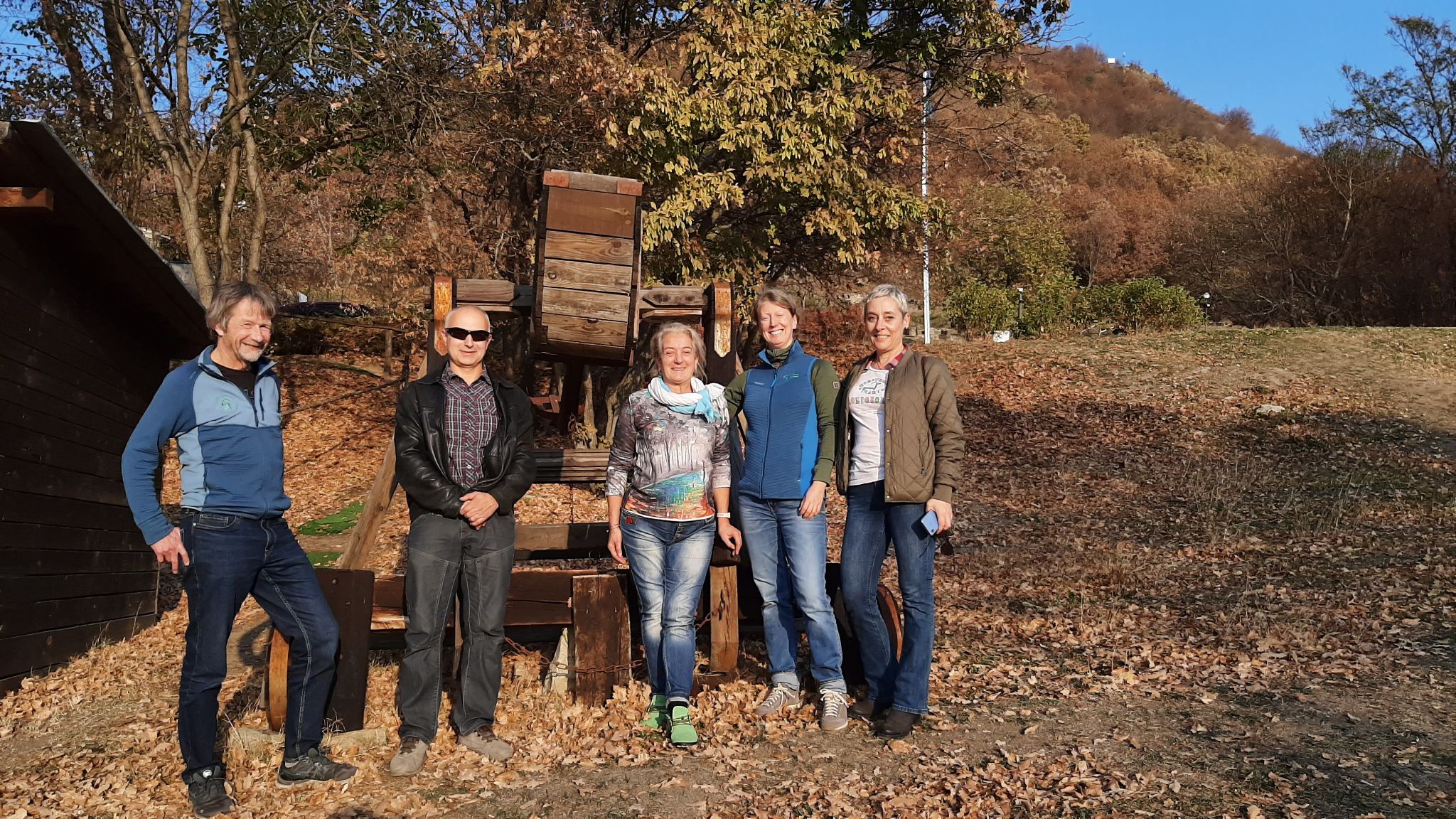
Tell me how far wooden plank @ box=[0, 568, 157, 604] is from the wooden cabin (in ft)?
0.04

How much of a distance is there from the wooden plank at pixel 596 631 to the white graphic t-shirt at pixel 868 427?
1.47 meters

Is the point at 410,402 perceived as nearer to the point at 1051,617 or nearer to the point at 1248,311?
the point at 1051,617

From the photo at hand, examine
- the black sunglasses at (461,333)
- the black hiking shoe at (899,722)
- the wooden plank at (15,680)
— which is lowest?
the wooden plank at (15,680)

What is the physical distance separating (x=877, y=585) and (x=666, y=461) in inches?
49.5

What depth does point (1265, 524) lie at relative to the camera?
35.0ft

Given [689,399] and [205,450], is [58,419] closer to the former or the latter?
[205,450]

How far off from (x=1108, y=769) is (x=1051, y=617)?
3.08 meters

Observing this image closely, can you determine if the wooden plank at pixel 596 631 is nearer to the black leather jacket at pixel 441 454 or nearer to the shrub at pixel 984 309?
the black leather jacket at pixel 441 454

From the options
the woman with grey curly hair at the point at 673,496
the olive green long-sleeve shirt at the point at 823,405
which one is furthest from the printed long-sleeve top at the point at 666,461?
the olive green long-sleeve shirt at the point at 823,405

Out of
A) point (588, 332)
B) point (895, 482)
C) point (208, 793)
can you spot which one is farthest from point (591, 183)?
point (208, 793)

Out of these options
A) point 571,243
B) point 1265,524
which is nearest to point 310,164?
point 571,243

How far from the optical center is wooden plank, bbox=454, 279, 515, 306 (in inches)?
231

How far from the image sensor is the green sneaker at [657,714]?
5.04m

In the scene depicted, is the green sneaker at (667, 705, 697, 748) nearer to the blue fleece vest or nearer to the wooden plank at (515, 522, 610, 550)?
the blue fleece vest
